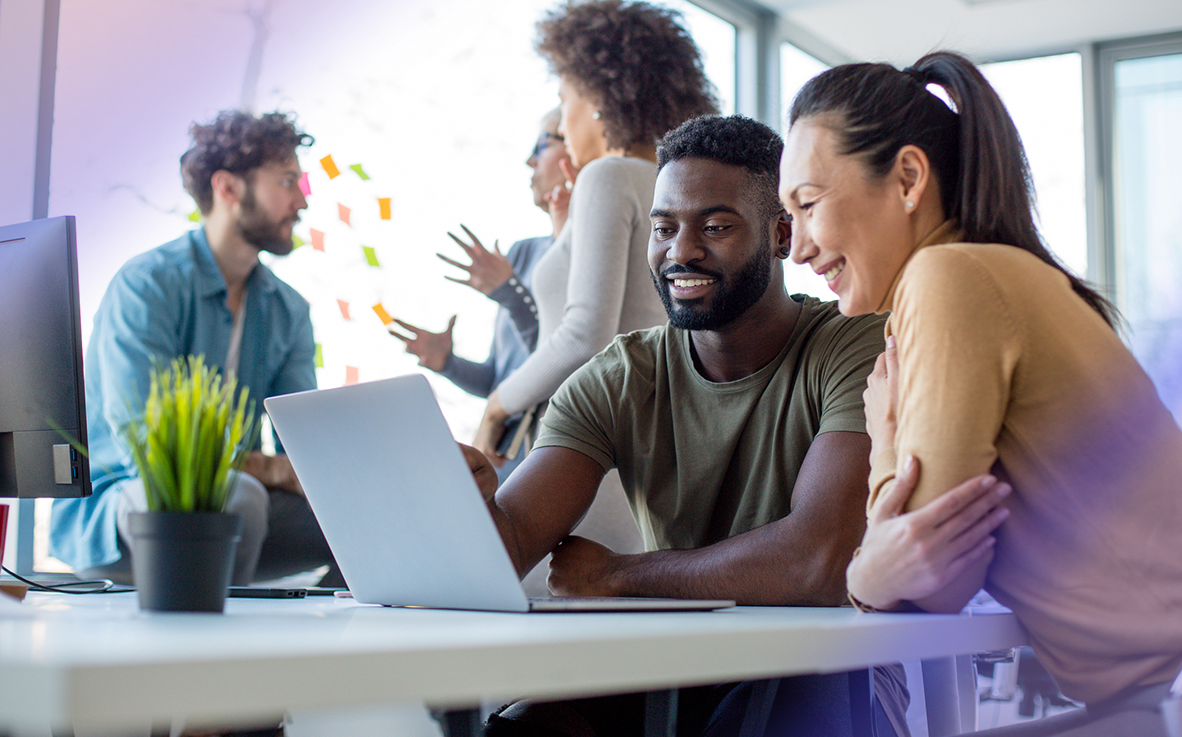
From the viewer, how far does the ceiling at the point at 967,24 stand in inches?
183

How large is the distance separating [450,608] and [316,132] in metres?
2.35

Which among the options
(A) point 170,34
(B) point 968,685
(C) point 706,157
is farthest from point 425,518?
(A) point 170,34

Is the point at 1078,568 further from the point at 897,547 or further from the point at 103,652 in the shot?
the point at 103,652

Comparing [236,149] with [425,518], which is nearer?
[425,518]

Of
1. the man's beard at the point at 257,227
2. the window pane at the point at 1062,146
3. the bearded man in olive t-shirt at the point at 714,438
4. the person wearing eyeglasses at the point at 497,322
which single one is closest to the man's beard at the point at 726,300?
the bearded man in olive t-shirt at the point at 714,438

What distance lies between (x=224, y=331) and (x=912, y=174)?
6.62 ft

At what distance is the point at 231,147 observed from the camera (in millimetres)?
2775

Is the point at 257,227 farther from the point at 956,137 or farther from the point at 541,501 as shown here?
the point at 956,137

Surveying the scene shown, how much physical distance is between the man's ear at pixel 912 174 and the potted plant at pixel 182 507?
70 centimetres

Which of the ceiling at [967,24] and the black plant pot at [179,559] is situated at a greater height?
the ceiling at [967,24]

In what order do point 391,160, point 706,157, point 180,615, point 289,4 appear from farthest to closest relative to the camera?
1. point 391,160
2. point 289,4
3. point 706,157
4. point 180,615

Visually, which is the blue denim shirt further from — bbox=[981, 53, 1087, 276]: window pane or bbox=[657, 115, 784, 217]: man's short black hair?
bbox=[981, 53, 1087, 276]: window pane

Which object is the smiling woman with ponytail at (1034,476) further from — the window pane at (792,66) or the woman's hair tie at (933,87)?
the window pane at (792,66)

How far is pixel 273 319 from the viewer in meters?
2.78
